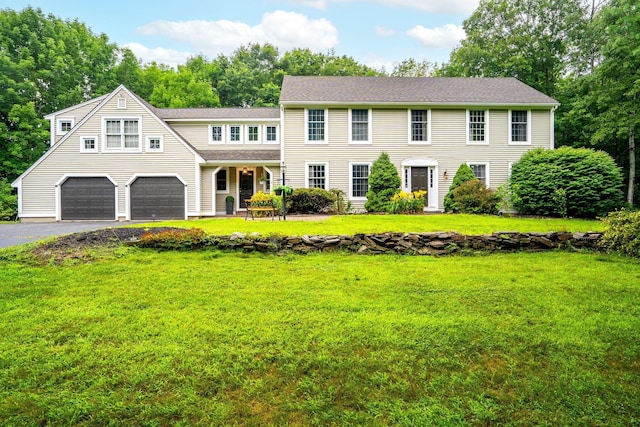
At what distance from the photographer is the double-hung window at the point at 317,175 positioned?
1739 centimetres

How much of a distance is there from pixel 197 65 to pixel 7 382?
133 ft

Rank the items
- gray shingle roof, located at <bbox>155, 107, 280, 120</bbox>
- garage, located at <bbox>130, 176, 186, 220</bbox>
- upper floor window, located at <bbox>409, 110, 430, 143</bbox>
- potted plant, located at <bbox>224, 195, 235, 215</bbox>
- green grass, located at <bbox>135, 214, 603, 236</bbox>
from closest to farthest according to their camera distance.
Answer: green grass, located at <bbox>135, 214, 603, 236</bbox>
garage, located at <bbox>130, 176, 186, 220</bbox>
upper floor window, located at <bbox>409, 110, 430, 143</bbox>
potted plant, located at <bbox>224, 195, 235, 215</bbox>
gray shingle roof, located at <bbox>155, 107, 280, 120</bbox>

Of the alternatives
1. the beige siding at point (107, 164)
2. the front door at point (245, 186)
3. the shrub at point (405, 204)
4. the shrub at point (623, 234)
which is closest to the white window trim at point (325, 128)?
the front door at point (245, 186)

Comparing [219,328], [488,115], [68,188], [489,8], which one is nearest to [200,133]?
[68,188]

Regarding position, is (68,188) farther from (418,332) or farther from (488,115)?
(488,115)

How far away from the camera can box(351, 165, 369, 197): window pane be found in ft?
57.4

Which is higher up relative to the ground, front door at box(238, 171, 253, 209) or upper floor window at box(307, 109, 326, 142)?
upper floor window at box(307, 109, 326, 142)

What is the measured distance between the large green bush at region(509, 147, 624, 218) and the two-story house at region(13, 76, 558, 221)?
3.13 meters

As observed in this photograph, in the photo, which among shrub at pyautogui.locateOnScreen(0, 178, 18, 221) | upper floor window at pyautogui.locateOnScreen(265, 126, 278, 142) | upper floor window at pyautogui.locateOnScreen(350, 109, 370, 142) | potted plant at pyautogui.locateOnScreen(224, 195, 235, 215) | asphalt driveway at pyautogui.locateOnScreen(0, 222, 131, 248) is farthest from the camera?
upper floor window at pyautogui.locateOnScreen(265, 126, 278, 142)

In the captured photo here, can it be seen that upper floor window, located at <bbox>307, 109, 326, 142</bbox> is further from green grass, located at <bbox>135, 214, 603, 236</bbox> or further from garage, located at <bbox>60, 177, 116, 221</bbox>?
garage, located at <bbox>60, 177, 116, 221</bbox>

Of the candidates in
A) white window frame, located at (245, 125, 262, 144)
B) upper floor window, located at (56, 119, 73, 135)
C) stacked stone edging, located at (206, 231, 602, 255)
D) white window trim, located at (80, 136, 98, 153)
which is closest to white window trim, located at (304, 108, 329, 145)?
white window frame, located at (245, 125, 262, 144)

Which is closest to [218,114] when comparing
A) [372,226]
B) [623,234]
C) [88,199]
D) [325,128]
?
[325,128]

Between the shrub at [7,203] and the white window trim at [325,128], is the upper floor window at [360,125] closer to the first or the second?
the white window trim at [325,128]

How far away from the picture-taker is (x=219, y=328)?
11.1 feet
